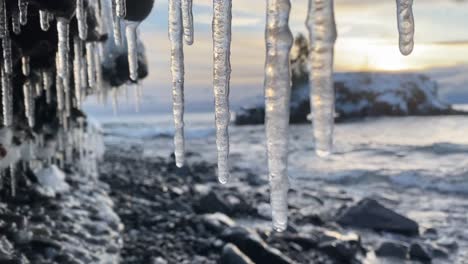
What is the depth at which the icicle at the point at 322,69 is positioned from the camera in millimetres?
2854

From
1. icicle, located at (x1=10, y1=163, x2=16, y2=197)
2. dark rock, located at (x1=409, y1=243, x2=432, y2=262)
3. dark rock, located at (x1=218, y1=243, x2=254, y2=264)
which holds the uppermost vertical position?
icicle, located at (x1=10, y1=163, x2=16, y2=197)

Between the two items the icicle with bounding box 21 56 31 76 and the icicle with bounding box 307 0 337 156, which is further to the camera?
the icicle with bounding box 21 56 31 76

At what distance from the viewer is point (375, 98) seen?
30422 mm

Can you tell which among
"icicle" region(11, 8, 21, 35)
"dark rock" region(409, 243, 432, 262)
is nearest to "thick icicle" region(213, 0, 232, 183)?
"icicle" region(11, 8, 21, 35)

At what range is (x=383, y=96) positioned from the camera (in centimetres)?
3050

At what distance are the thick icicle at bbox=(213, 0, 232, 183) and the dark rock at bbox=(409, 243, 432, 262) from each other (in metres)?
4.46

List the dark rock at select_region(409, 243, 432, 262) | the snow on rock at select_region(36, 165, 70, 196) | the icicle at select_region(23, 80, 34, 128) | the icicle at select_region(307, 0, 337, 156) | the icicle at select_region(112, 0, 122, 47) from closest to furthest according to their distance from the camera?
the icicle at select_region(307, 0, 337, 156)
the icicle at select_region(112, 0, 122, 47)
the dark rock at select_region(409, 243, 432, 262)
the icicle at select_region(23, 80, 34, 128)
the snow on rock at select_region(36, 165, 70, 196)

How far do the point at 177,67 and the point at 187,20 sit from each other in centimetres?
31

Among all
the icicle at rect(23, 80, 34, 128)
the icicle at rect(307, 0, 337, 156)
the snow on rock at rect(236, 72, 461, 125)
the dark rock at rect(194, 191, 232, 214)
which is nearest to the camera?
the icicle at rect(307, 0, 337, 156)

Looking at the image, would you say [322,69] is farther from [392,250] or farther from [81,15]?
[392,250]

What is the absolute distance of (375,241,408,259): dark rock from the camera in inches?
282

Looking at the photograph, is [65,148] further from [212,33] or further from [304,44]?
[304,44]

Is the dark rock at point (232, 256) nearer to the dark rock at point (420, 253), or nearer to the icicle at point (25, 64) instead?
the dark rock at point (420, 253)

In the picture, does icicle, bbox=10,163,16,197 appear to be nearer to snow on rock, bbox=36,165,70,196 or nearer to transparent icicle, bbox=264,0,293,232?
snow on rock, bbox=36,165,70,196
